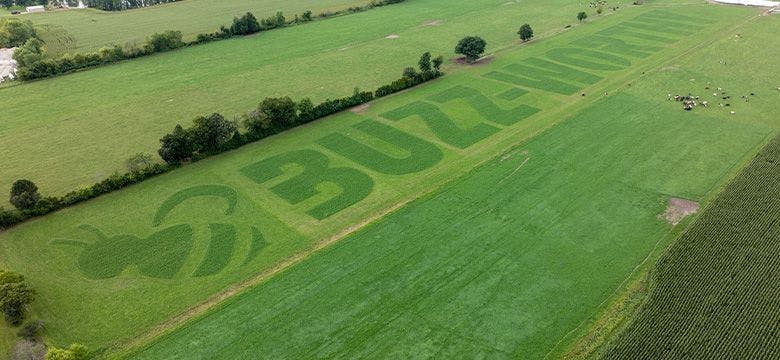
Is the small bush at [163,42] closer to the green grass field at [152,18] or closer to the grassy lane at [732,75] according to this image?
the green grass field at [152,18]

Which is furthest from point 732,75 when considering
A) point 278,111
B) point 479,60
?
point 278,111

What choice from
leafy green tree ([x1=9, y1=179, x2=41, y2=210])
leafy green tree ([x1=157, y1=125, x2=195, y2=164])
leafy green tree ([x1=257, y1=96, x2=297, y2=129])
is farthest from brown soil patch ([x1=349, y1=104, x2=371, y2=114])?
leafy green tree ([x1=9, y1=179, x2=41, y2=210])

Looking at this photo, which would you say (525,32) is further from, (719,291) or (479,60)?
(719,291)

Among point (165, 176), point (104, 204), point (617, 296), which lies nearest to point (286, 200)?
point (165, 176)

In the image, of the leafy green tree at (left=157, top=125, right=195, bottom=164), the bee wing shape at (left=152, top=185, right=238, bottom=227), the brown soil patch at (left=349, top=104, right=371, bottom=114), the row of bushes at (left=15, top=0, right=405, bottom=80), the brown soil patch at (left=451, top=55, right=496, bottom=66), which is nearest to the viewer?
the bee wing shape at (left=152, top=185, right=238, bottom=227)

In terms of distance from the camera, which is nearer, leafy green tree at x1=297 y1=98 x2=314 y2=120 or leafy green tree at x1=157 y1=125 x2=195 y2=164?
leafy green tree at x1=157 y1=125 x2=195 y2=164

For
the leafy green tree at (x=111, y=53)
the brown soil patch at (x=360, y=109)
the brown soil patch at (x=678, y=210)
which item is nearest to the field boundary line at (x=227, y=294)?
the brown soil patch at (x=360, y=109)

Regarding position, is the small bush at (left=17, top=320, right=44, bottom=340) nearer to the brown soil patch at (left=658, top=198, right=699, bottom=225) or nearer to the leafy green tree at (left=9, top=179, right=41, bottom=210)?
the leafy green tree at (left=9, top=179, right=41, bottom=210)

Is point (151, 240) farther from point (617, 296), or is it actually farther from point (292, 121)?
point (617, 296)
